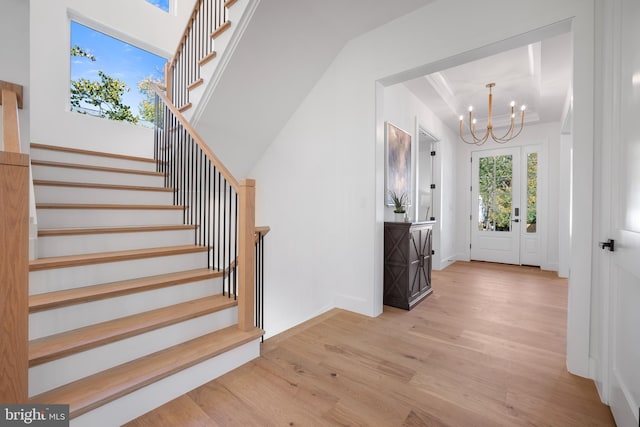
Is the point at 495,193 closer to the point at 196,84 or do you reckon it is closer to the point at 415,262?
A: the point at 415,262

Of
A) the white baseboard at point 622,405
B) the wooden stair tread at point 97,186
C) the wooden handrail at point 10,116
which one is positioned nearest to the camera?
the white baseboard at point 622,405

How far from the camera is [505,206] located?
19.1 feet

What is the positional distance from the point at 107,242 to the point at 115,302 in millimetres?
678

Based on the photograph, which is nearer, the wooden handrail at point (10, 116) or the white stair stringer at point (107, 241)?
the wooden handrail at point (10, 116)

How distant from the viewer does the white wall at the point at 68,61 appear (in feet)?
11.8

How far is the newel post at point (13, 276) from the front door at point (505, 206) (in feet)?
22.2

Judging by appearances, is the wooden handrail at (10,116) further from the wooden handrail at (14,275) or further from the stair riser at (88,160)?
the stair riser at (88,160)

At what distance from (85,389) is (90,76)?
175 inches

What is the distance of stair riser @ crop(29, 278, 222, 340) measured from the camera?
1.64m

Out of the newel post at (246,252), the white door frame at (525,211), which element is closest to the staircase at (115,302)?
the newel post at (246,252)

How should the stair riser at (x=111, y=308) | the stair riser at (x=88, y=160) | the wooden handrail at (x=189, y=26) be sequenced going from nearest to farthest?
the stair riser at (x=111, y=308) → the stair riser at (x=88, y=160) → the wooden handrail at (x=189, y=26)

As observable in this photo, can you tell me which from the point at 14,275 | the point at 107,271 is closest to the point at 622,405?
the point at 14,275

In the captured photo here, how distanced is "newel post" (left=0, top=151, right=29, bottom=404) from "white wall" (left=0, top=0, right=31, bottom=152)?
1.00 metres

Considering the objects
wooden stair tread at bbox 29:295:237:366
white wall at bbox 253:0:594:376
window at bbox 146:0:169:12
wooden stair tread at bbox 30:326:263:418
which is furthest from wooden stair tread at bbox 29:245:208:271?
window at bbox 146:0:169:12
